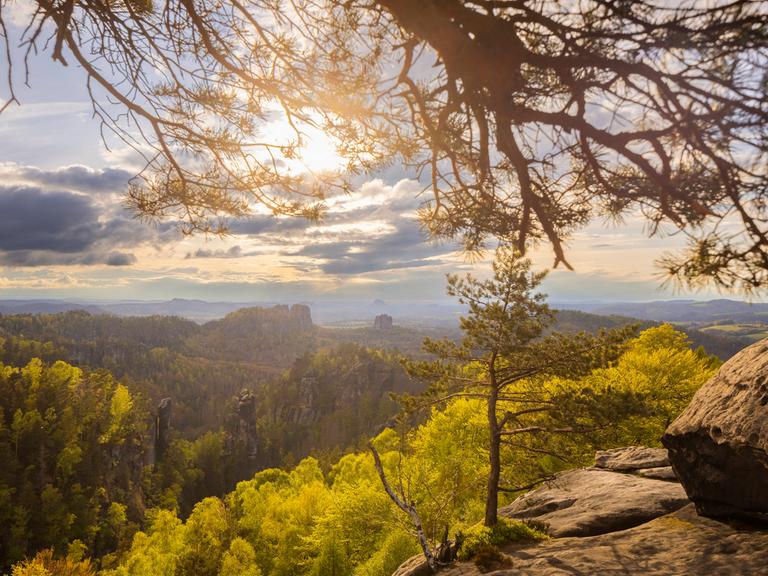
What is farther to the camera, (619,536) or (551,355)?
(551,355)

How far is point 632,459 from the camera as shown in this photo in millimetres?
11492

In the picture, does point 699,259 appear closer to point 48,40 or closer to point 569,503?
point 48,40

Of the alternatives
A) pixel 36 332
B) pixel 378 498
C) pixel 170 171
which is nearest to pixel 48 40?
pixel 170 171

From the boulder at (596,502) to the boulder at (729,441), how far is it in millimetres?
1806

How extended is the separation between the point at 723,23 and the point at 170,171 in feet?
17.8

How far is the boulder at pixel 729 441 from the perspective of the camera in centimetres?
527

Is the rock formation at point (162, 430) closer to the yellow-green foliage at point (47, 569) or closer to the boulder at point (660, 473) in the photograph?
the yellow-green foliage at point (47, 569)

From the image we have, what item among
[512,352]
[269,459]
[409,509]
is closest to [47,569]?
[409,509]

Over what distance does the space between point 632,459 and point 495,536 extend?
5769 mm

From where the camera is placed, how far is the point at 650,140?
2.61 meters

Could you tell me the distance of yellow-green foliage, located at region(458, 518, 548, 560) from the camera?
7973mm

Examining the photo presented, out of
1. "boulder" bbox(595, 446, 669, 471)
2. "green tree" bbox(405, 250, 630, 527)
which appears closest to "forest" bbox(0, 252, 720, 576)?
"green tree" bbox(405, 250, 630, 527)

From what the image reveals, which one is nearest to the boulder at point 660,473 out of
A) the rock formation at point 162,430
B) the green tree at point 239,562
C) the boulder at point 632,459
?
the boulder at point 632,459

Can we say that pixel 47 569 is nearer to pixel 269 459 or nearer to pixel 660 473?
pixel 660 473
